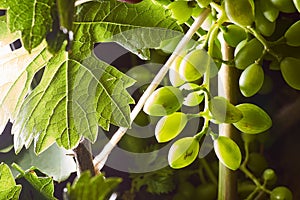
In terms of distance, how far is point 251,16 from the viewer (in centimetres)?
39

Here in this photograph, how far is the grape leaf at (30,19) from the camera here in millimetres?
302

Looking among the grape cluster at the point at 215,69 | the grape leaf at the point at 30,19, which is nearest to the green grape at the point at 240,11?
the grape cluster at the point at 215,69

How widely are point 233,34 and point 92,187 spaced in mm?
170

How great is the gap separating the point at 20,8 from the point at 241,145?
300 mm

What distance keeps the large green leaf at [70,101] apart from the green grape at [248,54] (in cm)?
9

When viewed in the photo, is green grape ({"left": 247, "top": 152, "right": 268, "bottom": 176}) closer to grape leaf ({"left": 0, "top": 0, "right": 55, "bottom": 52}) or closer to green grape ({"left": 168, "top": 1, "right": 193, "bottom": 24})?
green grape ({"left": 168, "top": 1, "right": 193, "bottom": 24})

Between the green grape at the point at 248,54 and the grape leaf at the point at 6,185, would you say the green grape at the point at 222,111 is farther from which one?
the grape leaf at the point at 6,185

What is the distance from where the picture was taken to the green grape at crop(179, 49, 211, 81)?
0.41 m

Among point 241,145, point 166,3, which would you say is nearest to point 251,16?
point 166,3

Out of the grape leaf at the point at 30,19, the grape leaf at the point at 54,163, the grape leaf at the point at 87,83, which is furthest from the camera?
the grape leaf at the point at 54,163

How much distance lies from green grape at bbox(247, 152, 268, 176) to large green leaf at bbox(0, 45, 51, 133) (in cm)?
25

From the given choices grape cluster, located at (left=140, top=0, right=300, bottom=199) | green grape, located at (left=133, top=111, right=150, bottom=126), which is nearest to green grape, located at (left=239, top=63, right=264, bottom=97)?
grape cluster, located at (left=140, top=0, right=300, bottom=199)

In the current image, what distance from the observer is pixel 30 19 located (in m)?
0.31

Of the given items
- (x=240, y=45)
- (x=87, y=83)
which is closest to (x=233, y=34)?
(x=240, y=45)
